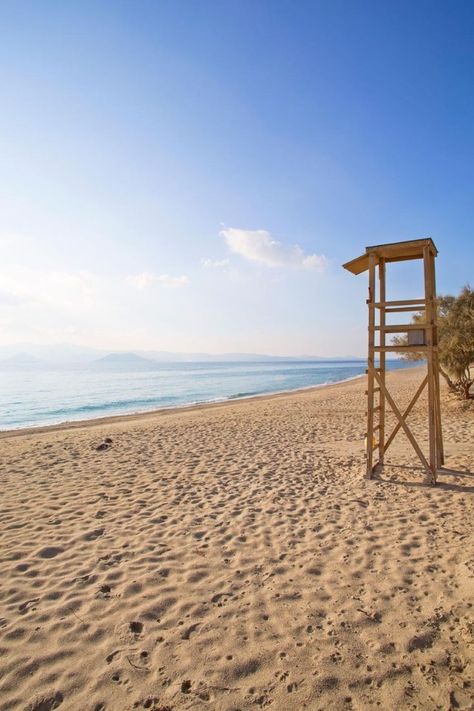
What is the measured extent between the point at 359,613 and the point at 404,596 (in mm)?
569

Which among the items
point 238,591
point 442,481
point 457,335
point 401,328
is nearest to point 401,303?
point 401,328

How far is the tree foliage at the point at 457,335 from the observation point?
15112 millimetres

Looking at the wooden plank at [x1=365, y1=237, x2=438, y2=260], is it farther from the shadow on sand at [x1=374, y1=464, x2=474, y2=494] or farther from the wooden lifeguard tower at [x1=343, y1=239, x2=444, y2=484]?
the shadow on sand at [x1=374, y1=464, x2=474, y2=494]

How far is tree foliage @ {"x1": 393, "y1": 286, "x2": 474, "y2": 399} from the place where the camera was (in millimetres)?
15112

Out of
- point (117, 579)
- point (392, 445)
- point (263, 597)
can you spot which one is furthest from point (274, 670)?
point (392, 445)

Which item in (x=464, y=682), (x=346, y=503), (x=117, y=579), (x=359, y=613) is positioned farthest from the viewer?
(x=346, y=503)

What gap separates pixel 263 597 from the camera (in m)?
3.76

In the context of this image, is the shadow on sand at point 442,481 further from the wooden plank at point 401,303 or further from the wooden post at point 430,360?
the wooden plank at point 401,303

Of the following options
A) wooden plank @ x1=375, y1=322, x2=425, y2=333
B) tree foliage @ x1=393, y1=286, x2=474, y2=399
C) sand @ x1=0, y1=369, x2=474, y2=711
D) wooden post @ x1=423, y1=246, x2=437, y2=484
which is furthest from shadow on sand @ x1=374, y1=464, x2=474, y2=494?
tree foliage @ x1=393, y1=286, x2=474, y2=399

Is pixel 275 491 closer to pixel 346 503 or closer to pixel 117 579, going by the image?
pixel 346 503

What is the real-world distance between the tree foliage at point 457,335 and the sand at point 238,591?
8904 millimetres

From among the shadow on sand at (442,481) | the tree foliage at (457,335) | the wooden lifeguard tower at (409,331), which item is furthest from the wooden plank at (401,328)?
the tree foliage at (457,335)

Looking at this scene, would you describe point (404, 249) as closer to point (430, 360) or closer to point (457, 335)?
point (430, 360)

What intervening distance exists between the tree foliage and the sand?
8904 mm
